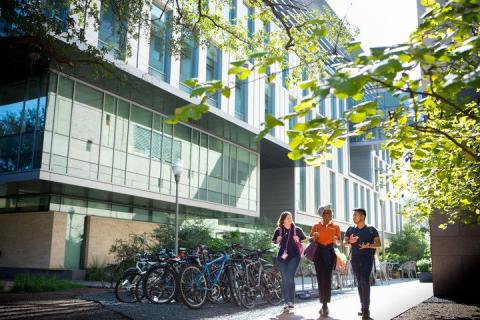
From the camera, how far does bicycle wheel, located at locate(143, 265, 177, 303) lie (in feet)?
33.2

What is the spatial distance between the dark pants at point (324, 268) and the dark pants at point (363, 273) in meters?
0.57

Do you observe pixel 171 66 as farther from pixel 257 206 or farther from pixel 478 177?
pixel 478 177

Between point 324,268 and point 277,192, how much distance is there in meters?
26.9

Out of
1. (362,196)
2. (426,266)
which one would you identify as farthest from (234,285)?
(362,196)

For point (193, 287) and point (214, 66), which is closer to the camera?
point (193, 287)

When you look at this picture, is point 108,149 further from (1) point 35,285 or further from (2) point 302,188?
(2) point 302,188

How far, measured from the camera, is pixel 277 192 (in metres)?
35.3

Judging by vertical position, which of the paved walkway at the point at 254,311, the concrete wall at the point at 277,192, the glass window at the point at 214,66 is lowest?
the paved walkway at the point at 254,311

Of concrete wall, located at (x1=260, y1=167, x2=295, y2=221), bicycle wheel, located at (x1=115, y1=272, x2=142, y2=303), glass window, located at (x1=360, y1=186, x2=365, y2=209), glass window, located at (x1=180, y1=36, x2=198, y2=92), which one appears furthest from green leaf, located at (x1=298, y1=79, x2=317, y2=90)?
glass window, located at (x1=360, y1=186, x2=365, y2=209)

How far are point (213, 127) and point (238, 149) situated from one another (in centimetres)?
369

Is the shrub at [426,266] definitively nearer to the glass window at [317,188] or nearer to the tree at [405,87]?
the glass window at [317,188]

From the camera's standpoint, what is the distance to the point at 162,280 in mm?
10320

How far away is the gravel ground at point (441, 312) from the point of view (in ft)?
26.1

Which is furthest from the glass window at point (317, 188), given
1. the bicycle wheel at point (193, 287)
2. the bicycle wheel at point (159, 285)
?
the bicycle wheel at point (193, 287)
